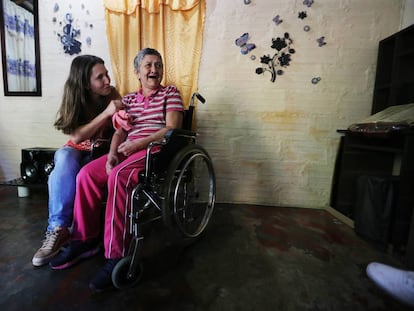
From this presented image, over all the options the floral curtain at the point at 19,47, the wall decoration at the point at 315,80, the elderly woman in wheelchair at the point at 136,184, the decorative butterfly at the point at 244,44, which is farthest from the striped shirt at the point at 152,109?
the floral curtain at the point at 19,47

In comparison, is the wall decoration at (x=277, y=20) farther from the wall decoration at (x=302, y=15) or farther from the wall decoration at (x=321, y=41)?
the wall decoration at (x=321, y=41)

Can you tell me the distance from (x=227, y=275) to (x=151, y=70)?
1.18 m

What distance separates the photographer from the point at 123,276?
3.25ft

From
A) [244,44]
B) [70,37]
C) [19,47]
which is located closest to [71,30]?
[70,37]

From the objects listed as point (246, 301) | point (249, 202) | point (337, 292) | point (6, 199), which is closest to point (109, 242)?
point (246, 301)

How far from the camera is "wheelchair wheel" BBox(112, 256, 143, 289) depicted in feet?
3.15

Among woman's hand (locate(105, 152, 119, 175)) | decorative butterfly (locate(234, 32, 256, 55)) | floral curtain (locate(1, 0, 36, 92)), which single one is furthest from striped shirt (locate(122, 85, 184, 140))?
floral curtain (locate(1, 0, 36, 92))

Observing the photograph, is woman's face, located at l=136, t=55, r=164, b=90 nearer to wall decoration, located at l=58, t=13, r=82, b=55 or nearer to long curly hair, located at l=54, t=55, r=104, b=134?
long curly hair, located at l=54, t=55, r=104, b=134

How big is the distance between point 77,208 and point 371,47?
2519 millimetres

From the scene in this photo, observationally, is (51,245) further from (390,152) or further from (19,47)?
(390,152)

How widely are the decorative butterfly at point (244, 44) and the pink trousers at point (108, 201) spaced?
137 cm

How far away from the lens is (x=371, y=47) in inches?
76.9

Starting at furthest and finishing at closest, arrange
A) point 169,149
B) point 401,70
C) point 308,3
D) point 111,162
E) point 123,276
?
point 308,3 → point 401,70 → point 111,162 → point 169,149 → point 123,276

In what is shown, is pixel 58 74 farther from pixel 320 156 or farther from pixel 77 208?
pixel 320 156
